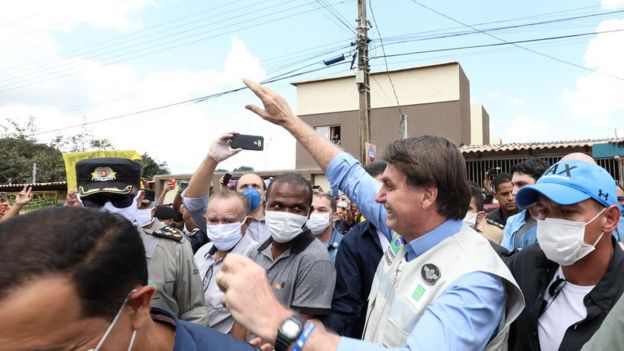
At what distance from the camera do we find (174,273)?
2551mm

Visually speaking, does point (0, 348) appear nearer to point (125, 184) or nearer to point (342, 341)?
point (342, 341)

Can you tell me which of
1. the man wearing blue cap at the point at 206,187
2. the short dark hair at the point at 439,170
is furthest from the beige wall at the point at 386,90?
the short dark hair at the point at 439,170

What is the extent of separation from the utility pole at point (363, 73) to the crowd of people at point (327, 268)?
29.6ft

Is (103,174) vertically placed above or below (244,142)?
below

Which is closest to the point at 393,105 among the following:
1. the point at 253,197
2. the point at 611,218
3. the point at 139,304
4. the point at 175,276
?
the point at 253,197

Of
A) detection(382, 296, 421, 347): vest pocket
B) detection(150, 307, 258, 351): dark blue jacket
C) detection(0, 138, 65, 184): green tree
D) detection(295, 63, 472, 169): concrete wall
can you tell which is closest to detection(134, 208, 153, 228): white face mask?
detection(150, 307, 258, 351): dark blue jacket

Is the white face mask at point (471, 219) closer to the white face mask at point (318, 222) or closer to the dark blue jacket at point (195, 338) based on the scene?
the white face mask at point (318, 222)

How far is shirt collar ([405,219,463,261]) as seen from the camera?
5.74ft

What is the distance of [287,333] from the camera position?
1.33 metres

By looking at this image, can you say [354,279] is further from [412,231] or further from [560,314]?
[560,314]

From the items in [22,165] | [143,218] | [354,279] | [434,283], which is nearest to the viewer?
[434,283]

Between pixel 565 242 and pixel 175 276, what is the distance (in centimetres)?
199

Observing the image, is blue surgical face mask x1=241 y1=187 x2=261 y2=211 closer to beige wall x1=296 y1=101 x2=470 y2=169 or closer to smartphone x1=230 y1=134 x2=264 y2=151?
smartphone x1=230 y1=134 x2=264 y2=151

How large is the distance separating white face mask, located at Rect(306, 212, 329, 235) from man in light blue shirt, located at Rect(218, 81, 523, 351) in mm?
1510
